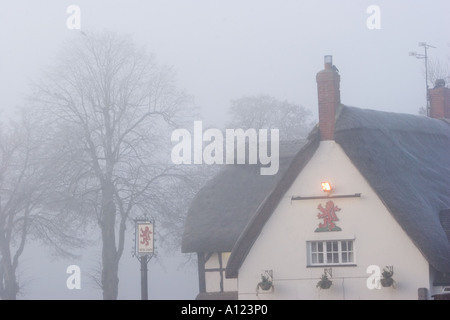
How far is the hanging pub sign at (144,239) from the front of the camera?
907 inches

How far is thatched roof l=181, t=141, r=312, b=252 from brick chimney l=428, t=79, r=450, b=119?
214 inches

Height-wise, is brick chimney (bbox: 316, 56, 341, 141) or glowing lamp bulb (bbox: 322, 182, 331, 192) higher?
brick chimney (bbox: 316, 56, 341, 141)

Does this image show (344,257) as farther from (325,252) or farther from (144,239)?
(144,239)

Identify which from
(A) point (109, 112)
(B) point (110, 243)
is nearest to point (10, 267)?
(B) point (110, 243)

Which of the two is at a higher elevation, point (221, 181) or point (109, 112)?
point (109, 112)

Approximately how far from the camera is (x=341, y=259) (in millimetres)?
21203

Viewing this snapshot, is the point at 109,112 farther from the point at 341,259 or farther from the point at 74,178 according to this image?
the point at 341,259

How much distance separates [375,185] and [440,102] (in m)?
10.6

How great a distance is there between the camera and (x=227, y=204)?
26.8 m

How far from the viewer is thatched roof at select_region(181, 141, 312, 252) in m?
25.6

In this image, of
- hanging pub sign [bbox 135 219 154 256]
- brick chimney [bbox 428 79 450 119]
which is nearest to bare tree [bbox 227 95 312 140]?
brick chimney [bbox 428 79 450 119]

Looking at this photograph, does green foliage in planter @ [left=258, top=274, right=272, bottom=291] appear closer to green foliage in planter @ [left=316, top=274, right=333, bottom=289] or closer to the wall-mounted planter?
the wall-mounted planter
